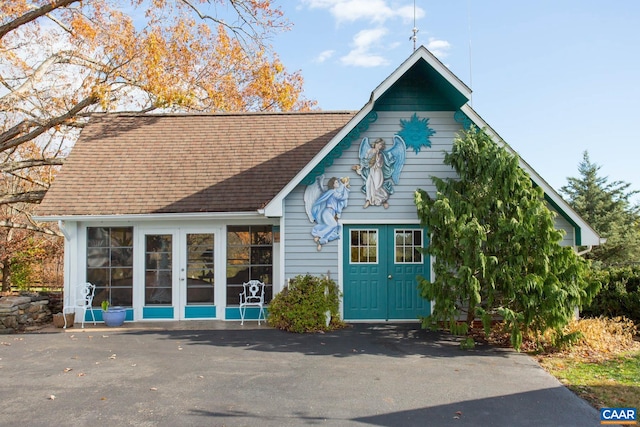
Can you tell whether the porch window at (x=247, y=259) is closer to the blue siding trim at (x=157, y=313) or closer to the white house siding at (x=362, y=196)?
the white house siding at (x=362, y=196)

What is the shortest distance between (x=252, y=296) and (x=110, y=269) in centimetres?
341

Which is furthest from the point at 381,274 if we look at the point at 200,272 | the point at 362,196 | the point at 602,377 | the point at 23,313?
the point at 23,313

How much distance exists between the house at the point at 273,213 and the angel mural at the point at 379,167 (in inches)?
0.9

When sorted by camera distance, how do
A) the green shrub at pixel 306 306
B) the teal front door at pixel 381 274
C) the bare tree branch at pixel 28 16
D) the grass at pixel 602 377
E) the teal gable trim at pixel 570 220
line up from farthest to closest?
the bare tree branch at pixel 28 16 < the teal front door at pixel 381 274 < the teal gable trim at pixel 570 220 < the green shrub at pixel 306 306 < the grass at pixel 602 377

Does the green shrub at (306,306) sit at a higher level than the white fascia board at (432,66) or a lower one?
lower

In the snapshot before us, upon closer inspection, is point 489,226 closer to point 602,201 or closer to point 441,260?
point 441,260

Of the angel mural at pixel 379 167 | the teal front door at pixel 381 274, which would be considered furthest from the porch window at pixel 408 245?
the angel mural at pixel 379 167

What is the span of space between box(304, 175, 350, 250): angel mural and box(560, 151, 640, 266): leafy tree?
1428 cm

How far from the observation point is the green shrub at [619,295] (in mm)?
10641

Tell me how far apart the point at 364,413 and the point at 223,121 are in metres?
10.8

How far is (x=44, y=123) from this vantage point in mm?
17641

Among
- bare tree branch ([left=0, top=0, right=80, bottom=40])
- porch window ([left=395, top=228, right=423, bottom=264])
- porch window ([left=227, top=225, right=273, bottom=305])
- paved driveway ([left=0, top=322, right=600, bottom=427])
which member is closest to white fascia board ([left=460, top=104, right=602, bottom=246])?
porch window ([left=395, top=228, right=423, bottom=264])

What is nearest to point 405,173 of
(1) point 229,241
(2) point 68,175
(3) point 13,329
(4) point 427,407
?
(1) point 229,241

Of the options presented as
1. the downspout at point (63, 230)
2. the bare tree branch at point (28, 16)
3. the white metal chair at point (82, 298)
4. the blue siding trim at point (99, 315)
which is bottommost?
the blue siding trim at point (99, 315)
